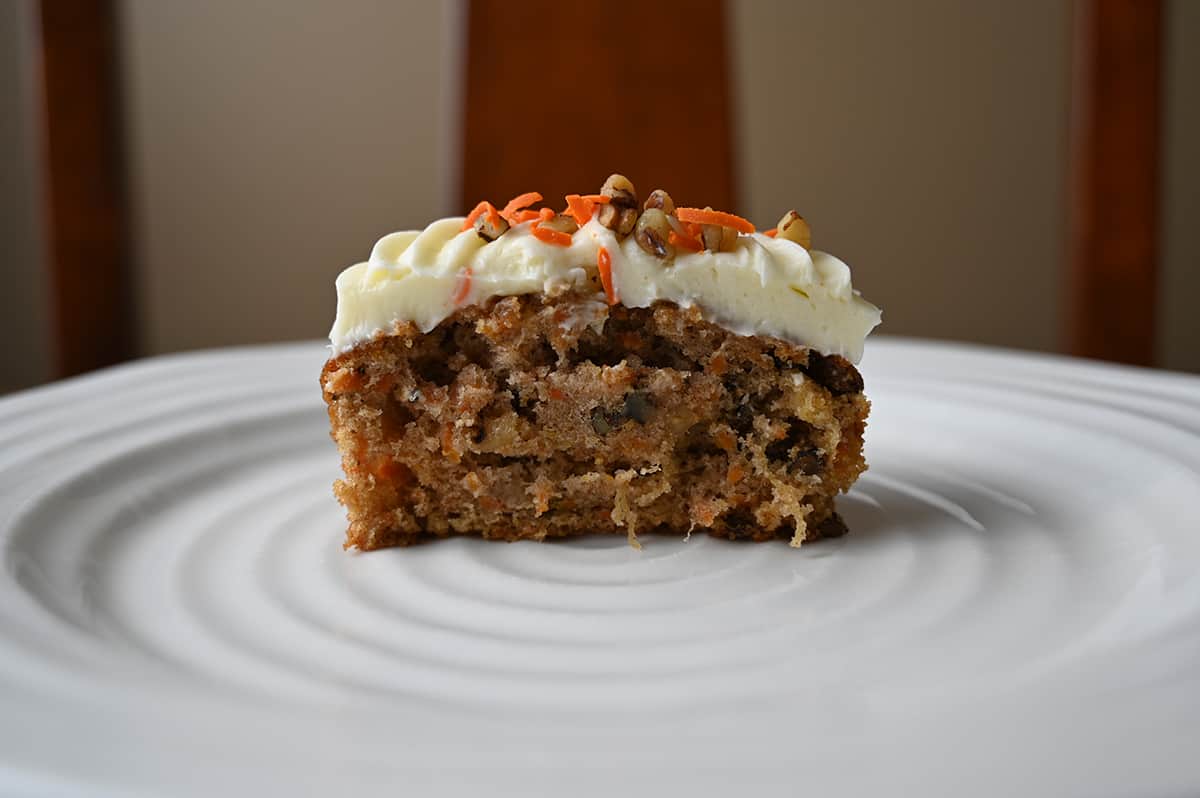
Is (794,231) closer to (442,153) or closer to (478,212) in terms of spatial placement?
(478,212)

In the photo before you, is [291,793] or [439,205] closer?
[291,793]

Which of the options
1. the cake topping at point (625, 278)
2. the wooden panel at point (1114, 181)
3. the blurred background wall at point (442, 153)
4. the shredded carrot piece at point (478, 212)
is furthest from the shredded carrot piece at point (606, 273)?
the blurred background wall at point (442, 153)

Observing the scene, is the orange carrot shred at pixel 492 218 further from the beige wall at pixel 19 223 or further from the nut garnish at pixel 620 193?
the beige wall at pixel 19 223

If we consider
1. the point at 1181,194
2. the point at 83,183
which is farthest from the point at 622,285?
the point at 1181,194

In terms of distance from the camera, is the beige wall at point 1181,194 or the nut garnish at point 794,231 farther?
the beige wall at point 1181,194

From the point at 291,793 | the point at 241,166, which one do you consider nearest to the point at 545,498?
the point at 291,793

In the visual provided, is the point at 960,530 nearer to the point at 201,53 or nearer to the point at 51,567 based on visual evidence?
the point at 51,567

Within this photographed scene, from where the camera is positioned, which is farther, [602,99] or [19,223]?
[19,223]
